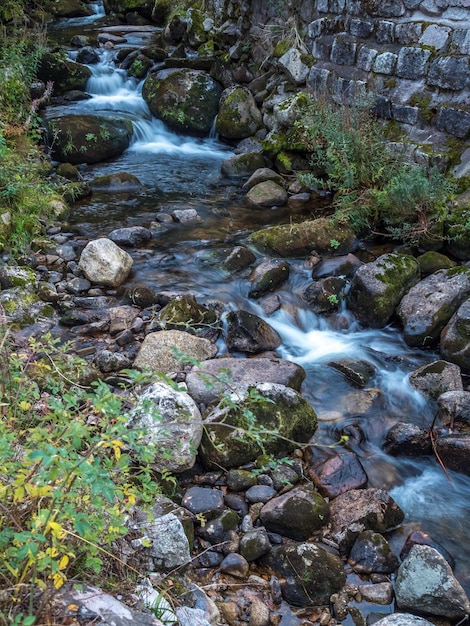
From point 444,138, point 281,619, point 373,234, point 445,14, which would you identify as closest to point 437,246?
point 373,234

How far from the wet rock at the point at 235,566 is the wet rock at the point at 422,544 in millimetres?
895

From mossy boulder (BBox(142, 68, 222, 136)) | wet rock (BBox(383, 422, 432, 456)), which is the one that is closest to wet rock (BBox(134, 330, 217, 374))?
wet rock (BBox(383, 422, 432, 456))

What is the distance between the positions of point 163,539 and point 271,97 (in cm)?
762

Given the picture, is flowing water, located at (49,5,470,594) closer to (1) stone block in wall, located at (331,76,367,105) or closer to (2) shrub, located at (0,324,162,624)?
(1) stone block in wall, located at (331,76,367,105)

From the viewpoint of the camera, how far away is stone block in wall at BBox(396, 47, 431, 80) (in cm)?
635

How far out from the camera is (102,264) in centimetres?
546

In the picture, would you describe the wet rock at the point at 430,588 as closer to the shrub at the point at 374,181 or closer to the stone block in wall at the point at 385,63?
the shrub at the point at 374,181

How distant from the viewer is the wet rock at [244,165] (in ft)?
26.9

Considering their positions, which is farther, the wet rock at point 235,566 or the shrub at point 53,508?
the wet rock at point 235,566

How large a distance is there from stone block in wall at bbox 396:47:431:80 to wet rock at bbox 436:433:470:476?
14.7 feet

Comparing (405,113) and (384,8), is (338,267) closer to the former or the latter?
(405,113)

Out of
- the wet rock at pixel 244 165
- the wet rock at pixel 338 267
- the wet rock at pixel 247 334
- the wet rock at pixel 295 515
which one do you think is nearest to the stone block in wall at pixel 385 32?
the wet rock at pixel 244 165

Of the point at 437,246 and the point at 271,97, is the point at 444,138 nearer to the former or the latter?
the point at 437,246

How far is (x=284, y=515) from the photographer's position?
3158mm
